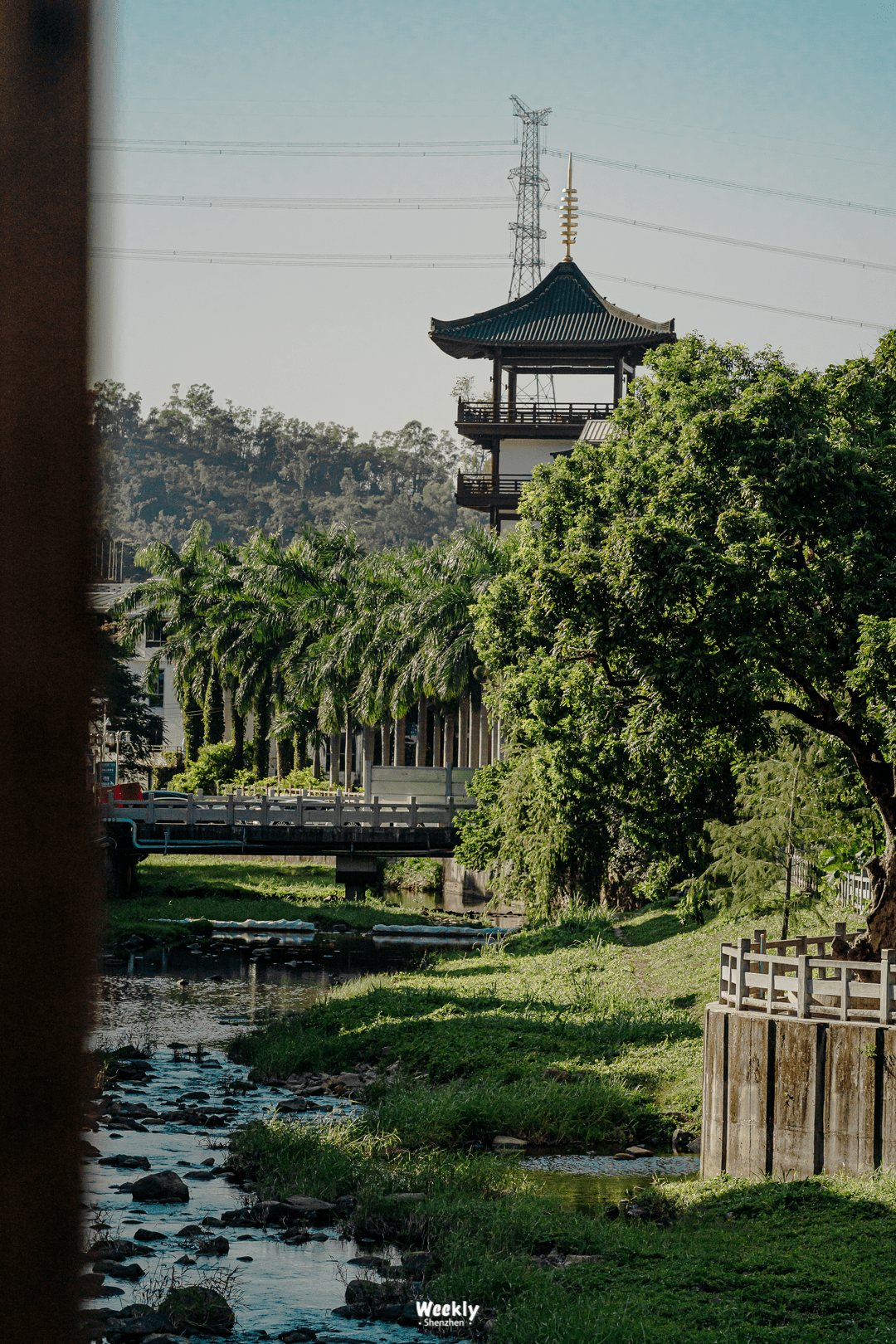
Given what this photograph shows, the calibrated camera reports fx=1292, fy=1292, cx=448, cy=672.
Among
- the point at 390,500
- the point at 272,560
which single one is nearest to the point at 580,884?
the point at 272,560

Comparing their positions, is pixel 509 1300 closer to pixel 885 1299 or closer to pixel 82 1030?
pixel 885 1299

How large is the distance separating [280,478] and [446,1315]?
113 m

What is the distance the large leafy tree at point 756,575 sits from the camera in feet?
47.6

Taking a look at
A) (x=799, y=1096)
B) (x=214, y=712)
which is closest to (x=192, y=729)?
(x=214, y=712)

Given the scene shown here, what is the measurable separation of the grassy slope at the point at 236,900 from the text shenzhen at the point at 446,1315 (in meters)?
23.8

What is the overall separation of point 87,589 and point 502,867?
33020 mm

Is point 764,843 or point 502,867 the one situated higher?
point 764,843

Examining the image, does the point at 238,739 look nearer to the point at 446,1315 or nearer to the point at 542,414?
the point at 542,414

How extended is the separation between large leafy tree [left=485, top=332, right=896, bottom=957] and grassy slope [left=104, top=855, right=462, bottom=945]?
848 inches

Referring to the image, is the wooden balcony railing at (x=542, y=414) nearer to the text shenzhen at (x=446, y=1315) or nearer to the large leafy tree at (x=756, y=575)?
the large leafy tree at (x=756, y=575)

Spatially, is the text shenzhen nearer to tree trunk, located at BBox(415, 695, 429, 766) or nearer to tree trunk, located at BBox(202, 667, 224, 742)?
tree trunk, located at BBox(415, 695, 429, 766)

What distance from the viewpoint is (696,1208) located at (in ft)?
42.4

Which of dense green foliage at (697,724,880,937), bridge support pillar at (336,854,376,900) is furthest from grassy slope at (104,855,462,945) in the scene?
dense green foliage at (697,724,880,937)

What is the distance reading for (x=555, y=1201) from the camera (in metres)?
13.7
